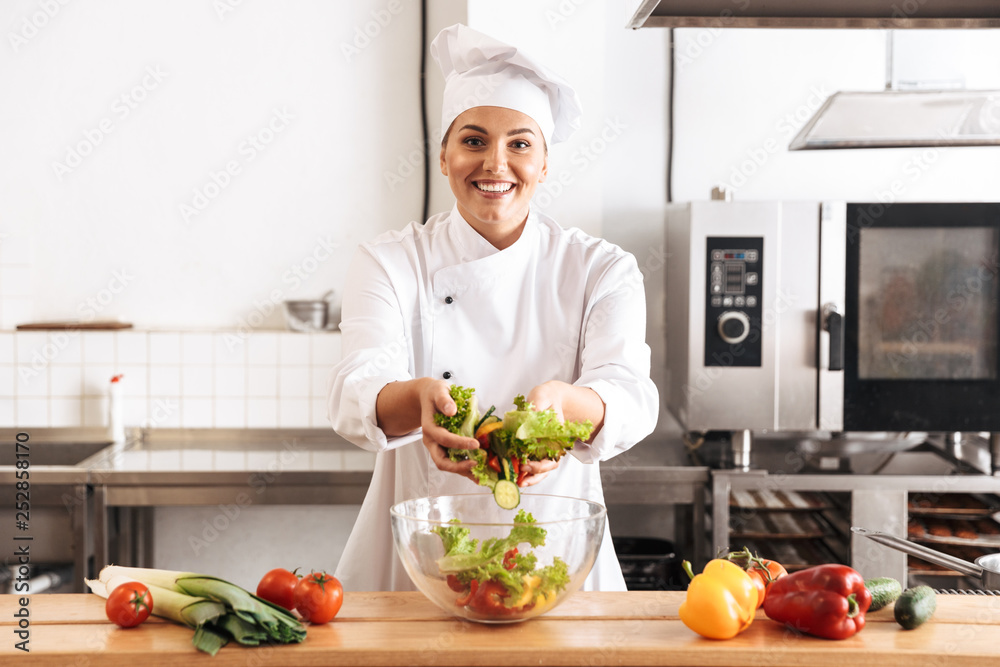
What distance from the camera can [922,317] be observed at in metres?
2.47

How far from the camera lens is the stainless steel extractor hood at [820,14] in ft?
4.57

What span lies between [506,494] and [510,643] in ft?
0.63

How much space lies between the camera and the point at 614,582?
166 cm

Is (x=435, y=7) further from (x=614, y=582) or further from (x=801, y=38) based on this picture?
(x=614, y=582)

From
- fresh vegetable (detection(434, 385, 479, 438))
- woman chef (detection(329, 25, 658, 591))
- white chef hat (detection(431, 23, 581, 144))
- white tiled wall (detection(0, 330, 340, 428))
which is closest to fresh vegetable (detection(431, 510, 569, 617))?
fresh vegetable (detection(434, 385, 479, 438))

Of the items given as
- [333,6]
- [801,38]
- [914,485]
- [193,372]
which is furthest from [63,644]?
[801,38]

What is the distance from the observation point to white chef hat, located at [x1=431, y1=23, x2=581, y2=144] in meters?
1.56

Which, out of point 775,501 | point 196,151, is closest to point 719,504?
point 775,501

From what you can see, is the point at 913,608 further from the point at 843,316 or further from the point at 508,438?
the point at 843,316

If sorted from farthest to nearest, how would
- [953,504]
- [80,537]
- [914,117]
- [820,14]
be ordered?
[953,504] < [80,537] < [914,117] < [820,14]

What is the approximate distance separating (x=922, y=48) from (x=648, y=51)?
936mm

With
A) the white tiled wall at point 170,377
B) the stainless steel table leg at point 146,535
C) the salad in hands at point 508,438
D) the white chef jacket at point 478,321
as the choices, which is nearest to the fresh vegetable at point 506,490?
the salad in hands at point 508,438

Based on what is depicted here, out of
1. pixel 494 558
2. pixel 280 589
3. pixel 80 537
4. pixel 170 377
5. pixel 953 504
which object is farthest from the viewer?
pixel 170 377

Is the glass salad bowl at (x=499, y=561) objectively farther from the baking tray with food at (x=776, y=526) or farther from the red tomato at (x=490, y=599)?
the baking tray with food at (x=776, y=526)
